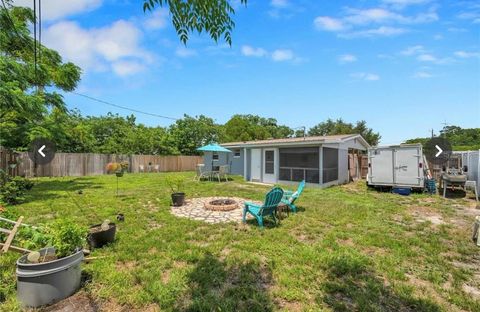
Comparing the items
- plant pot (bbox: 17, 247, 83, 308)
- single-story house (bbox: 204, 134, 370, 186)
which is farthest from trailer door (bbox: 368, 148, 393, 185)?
plant pot (bbox: 17, 247, 83, 308)

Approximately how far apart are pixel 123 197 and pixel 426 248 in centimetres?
899

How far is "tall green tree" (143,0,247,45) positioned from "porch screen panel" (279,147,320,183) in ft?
36.4

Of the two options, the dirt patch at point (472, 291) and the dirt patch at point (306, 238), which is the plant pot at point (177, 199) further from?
the dirt patch at point (472, 291)

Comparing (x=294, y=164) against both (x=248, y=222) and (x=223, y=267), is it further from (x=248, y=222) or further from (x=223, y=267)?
(x=223, y=267)

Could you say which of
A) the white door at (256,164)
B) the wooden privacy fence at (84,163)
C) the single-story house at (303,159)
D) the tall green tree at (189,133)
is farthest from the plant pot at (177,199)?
the tall green tree at (189,133)

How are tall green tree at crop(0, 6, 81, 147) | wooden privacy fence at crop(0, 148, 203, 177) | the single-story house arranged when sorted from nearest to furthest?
tall green tree at crop(0, 6, 81, 147), the single-story house, wooden privacy fence at crop(0, 148, 203, 177)

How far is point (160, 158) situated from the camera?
2369 cm

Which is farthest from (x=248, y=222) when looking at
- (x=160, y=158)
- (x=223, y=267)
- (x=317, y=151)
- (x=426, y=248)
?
(x=160, y=158)

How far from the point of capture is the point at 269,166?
47.6 ft

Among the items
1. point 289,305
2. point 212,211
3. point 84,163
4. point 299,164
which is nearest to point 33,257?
point 289,305

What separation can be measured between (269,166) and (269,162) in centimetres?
23

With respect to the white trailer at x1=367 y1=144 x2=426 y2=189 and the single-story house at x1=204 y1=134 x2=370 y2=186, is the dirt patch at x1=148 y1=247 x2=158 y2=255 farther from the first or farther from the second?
the white trailer at x1=367 y1=144 x2=426 y2=189

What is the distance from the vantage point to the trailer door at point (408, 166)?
1050 centimetres

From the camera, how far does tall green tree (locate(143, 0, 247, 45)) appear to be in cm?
211
